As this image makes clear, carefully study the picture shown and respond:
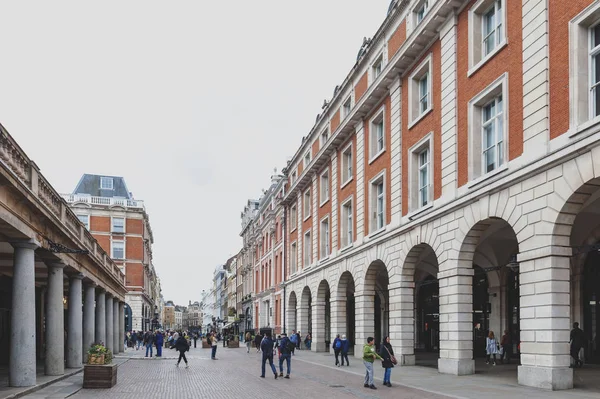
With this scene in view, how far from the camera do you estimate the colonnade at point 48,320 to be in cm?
1709

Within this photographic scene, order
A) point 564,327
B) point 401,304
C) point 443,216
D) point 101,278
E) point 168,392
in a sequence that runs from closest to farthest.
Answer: point 564,327, point 168,392, point 443,216, point 401,304, point 101,278

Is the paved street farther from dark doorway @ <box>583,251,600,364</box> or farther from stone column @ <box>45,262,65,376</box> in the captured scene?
Answer: dark doorway @ <box>583,251,600,364</box>

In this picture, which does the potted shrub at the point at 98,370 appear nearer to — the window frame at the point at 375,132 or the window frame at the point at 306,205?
the window frame at the point at 375,132

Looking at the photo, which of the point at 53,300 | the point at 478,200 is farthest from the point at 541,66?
the point at 53,300

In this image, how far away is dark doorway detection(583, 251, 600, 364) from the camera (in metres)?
25.2

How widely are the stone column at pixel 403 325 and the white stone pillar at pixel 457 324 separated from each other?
14.0 feet

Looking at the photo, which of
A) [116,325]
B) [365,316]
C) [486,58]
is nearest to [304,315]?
[116,325]

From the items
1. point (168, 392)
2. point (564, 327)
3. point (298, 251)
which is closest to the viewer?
point (564, 327)

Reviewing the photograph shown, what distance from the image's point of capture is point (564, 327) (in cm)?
1692

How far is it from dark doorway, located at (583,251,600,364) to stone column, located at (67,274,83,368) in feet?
61.8

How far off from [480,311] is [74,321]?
761 inches

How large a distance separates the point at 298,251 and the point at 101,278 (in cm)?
1941

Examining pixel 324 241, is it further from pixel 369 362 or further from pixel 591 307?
pixel 369 362

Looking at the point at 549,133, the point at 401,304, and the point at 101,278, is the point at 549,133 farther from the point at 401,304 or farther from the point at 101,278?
the point at 101,278
